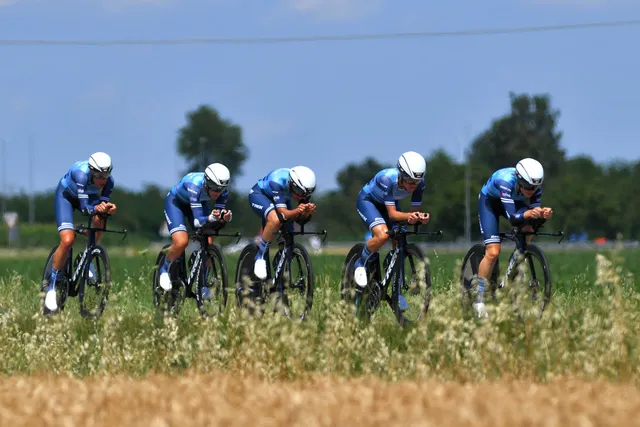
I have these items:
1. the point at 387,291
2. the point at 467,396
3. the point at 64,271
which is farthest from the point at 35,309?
the point at 467,396

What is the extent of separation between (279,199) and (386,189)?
1207 mm

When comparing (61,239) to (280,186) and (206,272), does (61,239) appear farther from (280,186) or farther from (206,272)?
(280,186)

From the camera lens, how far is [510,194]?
1205cm

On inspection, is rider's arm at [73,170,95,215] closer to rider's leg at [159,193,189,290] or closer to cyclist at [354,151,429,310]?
rider's leg at [159,193,189,290]

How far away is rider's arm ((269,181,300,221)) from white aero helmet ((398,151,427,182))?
1374 mm

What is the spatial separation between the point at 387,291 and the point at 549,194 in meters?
91.5

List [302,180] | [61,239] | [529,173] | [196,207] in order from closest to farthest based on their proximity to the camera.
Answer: [529,173], [302,180], [196,207], [61,239]

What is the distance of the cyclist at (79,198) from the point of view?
1325 cm

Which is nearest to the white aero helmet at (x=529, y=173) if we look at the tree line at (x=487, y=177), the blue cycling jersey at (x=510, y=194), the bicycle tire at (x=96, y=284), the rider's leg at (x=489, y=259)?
the blue cycling jersey at (x=510, y=194)

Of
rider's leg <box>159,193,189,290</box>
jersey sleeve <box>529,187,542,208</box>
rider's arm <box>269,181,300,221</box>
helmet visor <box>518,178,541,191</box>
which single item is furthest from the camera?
rider's leg <box>159,193,189,290</box>

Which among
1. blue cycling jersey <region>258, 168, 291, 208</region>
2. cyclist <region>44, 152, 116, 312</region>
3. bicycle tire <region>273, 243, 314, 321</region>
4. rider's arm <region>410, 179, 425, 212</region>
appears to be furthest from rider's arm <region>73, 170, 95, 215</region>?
rider's arm <region>410, 179, 425, 212</region>

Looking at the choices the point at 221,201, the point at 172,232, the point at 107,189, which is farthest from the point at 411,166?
the point at 107,189

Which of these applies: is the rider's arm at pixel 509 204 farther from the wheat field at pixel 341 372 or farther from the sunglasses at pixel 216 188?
the sunglasses at pixel 216 188

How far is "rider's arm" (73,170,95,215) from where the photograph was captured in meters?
13.4
